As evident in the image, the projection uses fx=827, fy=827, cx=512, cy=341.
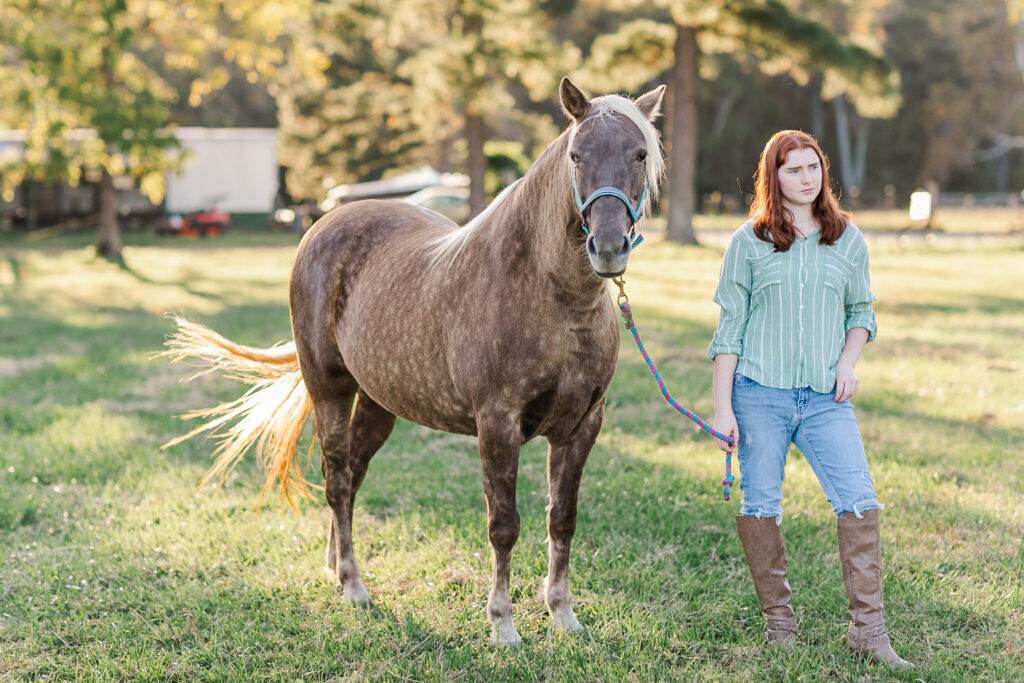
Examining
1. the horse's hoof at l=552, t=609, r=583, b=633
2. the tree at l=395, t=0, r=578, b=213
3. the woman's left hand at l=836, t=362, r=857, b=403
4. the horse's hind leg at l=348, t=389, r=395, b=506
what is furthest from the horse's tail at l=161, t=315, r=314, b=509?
the tree at l=395, t=0, r=578, b=213

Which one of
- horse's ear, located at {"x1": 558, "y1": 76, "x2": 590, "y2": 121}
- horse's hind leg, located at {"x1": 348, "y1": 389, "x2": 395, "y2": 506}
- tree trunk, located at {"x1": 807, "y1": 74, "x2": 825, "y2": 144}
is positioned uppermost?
tree trunk, located at {"x1": 807, "y1": 74, "x2": 825, "y2": 144}

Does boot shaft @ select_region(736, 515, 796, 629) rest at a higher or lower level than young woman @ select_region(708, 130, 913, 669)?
lower

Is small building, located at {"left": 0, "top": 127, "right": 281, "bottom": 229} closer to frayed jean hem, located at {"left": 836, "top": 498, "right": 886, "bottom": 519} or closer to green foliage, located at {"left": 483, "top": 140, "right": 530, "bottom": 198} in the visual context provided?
green foliage, located at {"left": 483, "top": 140, "right": 530, "bottom": 198}

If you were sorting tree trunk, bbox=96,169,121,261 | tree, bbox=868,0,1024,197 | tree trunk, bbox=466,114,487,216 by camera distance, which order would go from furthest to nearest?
tree, bbox=868,0,1024,197, tree trunk, bbox=466,114,487,216, tree trunk, bbox=96,169,121,261

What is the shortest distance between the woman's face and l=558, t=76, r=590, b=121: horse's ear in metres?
0.82

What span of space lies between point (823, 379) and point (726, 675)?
3.94 ft

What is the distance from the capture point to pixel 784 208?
10.7 feet

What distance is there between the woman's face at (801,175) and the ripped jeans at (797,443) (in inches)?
29.6

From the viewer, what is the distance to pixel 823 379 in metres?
3.22

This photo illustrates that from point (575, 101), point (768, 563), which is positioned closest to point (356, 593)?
point (768, 563)

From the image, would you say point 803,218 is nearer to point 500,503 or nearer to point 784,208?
point 784,208

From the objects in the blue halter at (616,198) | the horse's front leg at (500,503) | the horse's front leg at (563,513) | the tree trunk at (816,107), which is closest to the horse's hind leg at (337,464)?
the horse's front leg at (500,503)

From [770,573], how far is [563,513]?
2.91 feet

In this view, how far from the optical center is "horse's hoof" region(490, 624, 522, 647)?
3.45 meters
